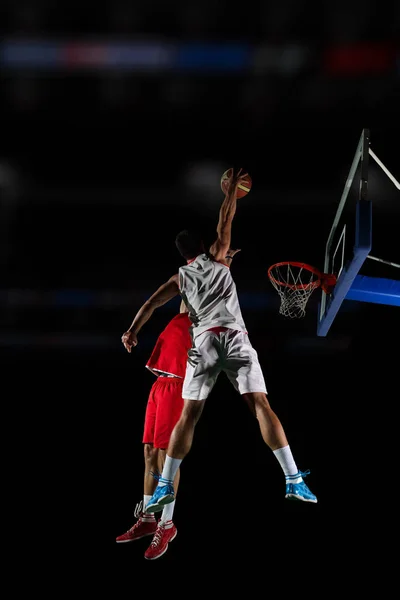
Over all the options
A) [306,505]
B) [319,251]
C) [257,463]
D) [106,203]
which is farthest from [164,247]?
[306,505]

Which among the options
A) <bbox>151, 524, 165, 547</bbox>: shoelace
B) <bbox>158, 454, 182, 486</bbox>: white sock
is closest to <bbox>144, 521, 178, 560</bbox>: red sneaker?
<bbox>151, 524, 165, 547</bbox>: shoelace

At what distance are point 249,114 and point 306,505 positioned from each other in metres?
4.27

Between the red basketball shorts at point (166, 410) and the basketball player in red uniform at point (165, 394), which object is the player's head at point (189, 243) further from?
the red basketball shorts at point (166, 410)

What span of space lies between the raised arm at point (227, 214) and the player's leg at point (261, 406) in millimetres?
620

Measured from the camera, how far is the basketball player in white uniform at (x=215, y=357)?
15.7 ft

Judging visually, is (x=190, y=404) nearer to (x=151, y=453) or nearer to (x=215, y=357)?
(x=215, y=357)

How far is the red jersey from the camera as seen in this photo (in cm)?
548

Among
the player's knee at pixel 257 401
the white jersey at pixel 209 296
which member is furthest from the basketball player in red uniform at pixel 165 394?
the player's knee at pixel 257 401

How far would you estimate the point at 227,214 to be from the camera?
509 centimetres

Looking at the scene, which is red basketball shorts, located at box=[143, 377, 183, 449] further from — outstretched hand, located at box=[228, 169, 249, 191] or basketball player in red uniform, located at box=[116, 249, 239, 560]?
outstretched hand, located at box=[228, 169, 249, 191]

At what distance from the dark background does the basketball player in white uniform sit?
248 cm

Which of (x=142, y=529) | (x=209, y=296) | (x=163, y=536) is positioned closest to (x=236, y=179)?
(x=209, y=296)

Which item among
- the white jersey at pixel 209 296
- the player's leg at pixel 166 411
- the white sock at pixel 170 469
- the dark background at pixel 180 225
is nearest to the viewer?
the white sock at pixel 170 469

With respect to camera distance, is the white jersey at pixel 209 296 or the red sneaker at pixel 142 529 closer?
the white jersey at pixel 209 296
